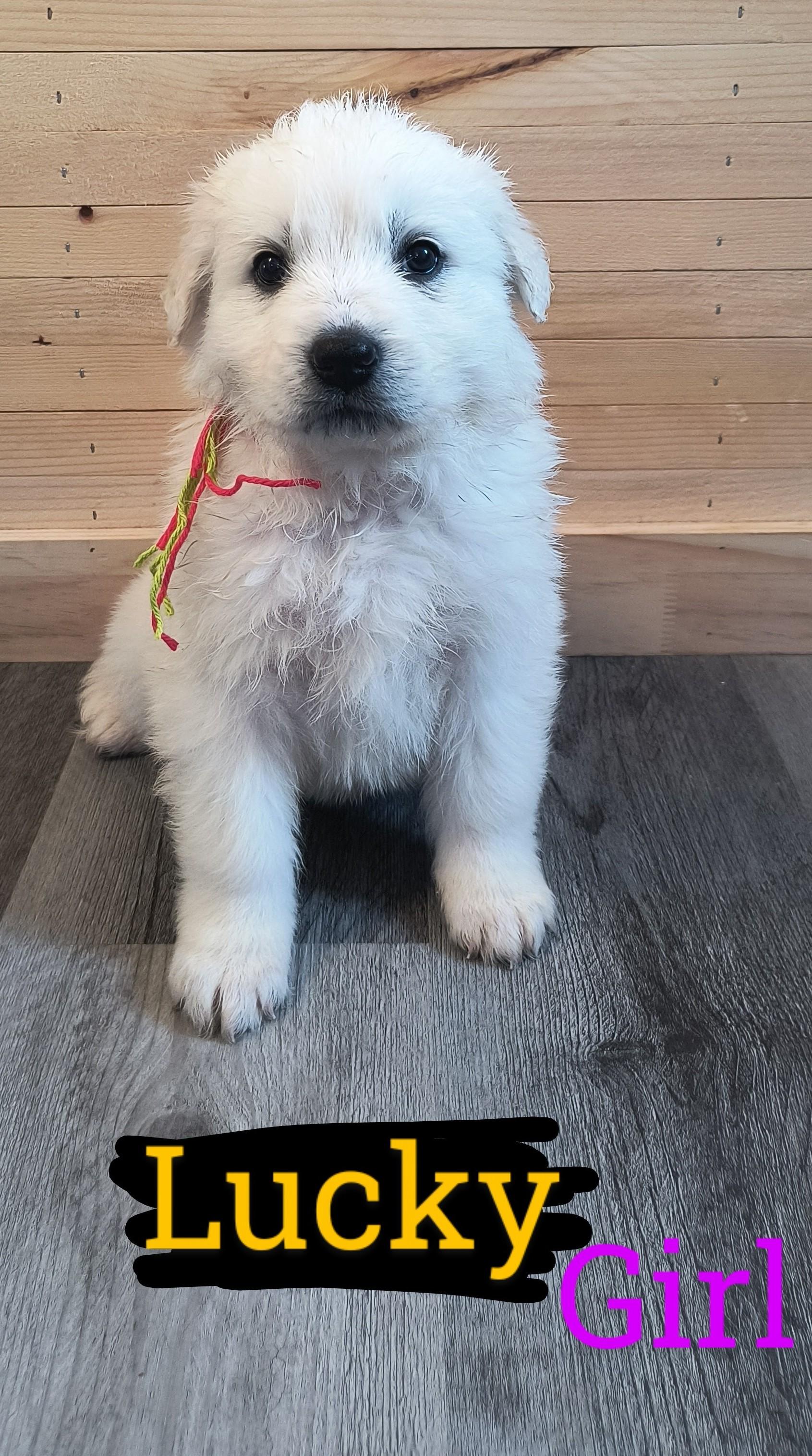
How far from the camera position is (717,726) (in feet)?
6.83

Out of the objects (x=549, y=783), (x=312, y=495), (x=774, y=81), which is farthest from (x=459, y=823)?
(x=774, y=81)

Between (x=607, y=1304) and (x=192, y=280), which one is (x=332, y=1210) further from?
(x=192, y=280)

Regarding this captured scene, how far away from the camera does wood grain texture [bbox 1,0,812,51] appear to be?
1.81 m

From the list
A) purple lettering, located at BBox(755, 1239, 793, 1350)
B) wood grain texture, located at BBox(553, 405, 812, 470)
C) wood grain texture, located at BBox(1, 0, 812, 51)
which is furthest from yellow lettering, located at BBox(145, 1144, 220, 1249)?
wood grain texture, located at BBox(1, 0, 812, 51)

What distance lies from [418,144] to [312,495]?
408 mm

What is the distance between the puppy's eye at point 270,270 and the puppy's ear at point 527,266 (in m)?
0.30

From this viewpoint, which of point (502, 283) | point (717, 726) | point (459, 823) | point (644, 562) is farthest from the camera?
point (644, 562)

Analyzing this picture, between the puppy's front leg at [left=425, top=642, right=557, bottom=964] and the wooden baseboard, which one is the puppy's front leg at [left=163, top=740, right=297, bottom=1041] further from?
the wooden baseboard

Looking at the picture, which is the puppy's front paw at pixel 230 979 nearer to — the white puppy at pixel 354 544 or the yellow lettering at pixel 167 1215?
the white puppy at pixel 354 544

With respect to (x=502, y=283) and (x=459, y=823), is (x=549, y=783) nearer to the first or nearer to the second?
(x=459, y=823)

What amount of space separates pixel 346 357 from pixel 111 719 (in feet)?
3.47

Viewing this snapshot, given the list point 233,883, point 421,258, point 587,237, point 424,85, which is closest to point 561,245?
point 587,237

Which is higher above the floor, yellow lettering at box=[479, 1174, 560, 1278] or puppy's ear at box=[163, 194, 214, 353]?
puppy's ear at box=[163, 194, 214, 353]

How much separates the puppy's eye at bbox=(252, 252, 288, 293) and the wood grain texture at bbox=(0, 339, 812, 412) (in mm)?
803
